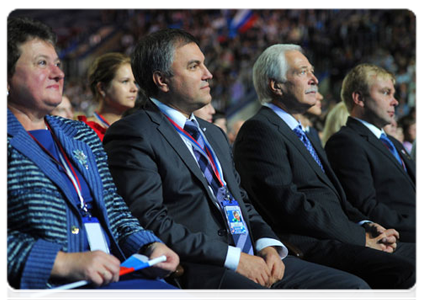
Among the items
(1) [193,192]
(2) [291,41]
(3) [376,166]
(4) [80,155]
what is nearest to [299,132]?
(3) [376,166]

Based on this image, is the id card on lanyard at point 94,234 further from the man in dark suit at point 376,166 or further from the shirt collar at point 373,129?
the shirt collar at point 373,129

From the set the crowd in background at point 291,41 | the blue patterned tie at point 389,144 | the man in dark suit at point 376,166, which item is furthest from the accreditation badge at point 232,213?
the crowd in background at point 291,41

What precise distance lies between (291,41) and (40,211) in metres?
15.6

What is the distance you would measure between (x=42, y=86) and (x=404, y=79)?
1168cm

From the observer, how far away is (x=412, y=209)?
3.30 meters

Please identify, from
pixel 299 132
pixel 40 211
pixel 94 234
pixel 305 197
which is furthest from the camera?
pixel 299 132

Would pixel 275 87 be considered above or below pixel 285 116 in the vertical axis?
above

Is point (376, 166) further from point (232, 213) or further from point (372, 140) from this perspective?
point (232, 213)

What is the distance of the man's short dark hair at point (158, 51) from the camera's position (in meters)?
2.45

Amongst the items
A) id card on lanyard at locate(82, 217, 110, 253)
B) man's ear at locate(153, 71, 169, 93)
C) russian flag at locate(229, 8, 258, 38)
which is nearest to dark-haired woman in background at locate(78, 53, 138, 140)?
man's ear at locate(153, 71, 169, 93)

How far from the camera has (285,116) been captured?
→ 3107 millimetres

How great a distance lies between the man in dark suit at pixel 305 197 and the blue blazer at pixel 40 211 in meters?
0.96

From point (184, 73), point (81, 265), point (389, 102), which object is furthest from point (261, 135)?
point (81, 265)

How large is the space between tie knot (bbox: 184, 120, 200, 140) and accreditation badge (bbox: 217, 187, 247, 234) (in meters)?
0.24
